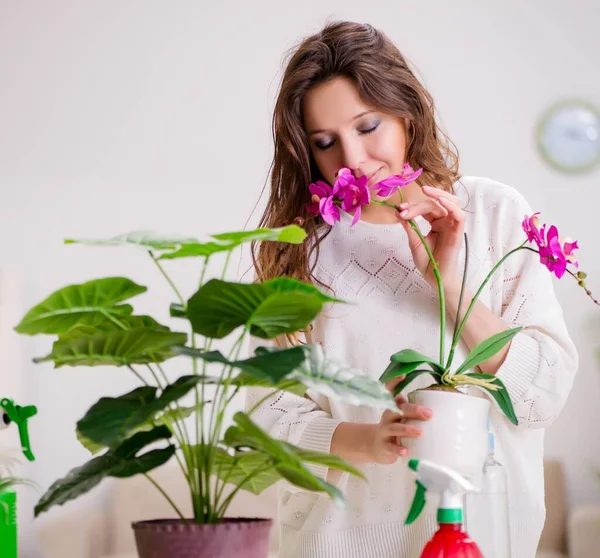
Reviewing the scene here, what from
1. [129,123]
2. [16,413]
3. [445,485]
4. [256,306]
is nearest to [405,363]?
[445,485]

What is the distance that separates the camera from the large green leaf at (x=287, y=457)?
0.66 metres

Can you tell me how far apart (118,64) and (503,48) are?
160 cm

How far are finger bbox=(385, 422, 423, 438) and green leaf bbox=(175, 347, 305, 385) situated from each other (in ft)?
0.94

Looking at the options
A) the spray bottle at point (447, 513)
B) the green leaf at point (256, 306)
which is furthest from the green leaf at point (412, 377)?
the green leaf at point (256, 306)

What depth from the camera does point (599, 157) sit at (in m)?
3.34

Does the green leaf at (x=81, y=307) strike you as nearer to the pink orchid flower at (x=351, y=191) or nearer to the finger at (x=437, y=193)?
the pink orchid flower at (x=351, y=191)

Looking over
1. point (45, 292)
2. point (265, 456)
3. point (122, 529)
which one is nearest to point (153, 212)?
point (45, 292)

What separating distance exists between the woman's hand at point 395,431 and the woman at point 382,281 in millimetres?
139

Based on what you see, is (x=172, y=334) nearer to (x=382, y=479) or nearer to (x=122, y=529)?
(x=382, y=479)

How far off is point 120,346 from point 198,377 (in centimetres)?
8

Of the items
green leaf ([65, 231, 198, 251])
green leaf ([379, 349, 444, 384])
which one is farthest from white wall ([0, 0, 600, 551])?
green leaf ([65, 231, 198, 251])

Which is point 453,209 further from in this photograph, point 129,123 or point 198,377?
point 129,123

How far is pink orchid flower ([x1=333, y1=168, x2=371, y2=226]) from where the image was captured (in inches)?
39.4

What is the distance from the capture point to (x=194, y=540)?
682 mm
